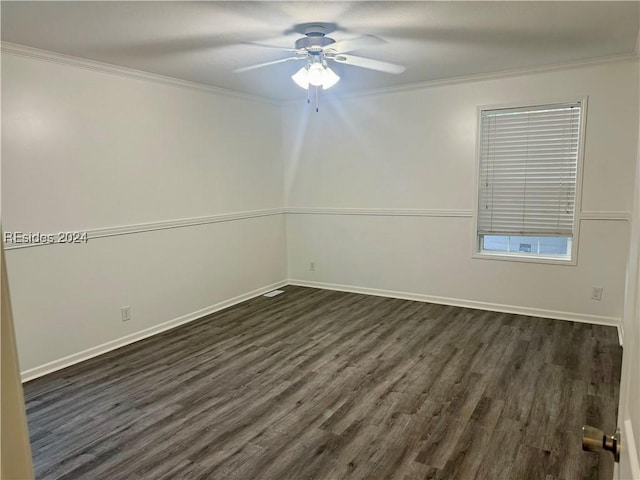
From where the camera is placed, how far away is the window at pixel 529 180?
13.6ft

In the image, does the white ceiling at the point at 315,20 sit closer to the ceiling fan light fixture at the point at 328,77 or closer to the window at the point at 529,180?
the ceiling fan light fixture at the point at 328,77

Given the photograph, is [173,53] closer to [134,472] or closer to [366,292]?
[134,472]

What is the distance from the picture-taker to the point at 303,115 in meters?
5.51

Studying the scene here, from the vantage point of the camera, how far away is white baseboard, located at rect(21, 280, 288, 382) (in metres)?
3.32

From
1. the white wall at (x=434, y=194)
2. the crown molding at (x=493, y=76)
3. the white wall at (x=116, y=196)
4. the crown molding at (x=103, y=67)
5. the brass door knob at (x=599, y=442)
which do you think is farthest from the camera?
the white wall at (x=434, y=194)

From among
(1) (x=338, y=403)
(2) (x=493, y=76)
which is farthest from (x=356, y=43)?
(1) (x=338, y=403)

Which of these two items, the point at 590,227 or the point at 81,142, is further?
the point at 590,227

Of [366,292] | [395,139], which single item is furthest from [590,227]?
[366,292]

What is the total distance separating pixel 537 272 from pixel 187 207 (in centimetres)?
360

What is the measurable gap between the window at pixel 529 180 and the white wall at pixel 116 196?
8.79ft

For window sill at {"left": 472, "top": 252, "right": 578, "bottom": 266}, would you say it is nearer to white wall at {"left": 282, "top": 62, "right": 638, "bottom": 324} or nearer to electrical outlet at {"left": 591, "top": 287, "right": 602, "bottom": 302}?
white wall at {"left": 282, "top": 62, "right": 638, "bottom": 324}

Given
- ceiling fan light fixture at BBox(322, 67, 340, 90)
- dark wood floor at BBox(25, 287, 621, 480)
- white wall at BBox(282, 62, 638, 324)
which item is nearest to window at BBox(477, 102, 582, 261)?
white wall at BBox(282, 62, 638, 324)

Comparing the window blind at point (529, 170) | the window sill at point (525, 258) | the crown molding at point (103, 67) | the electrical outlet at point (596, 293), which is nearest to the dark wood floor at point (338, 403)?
the electrical outlet at point (596, 293)

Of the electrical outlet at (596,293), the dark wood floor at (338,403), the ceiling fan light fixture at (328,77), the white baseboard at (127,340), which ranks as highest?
→ the ceiling fan light fixture at (328,77)
